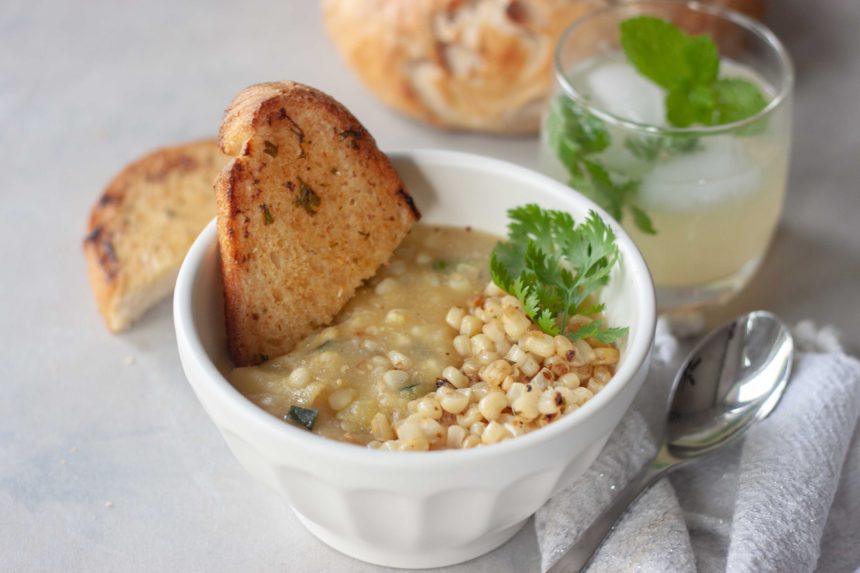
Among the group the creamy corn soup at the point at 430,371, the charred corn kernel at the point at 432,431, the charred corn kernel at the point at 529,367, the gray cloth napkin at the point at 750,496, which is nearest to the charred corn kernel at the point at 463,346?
the creamy corn soup at the point at 430,371

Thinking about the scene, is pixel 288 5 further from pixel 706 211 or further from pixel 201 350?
pixel 201 350

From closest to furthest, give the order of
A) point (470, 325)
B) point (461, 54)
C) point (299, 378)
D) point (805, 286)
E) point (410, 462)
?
point (410, 462)
point (299, 378)
point (470, 325)
point (805, 286)
point (461, 54)

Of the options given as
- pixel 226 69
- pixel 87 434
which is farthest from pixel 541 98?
pixel 87 434

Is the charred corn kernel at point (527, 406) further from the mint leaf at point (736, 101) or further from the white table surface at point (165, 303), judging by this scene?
the mint leaf at point (736, 101)

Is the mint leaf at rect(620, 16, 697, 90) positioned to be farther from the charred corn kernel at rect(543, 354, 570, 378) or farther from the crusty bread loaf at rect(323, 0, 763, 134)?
the charred corn kernel at rect(543, 354, 570, 378)

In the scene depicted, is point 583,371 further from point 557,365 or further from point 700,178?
point 700,178

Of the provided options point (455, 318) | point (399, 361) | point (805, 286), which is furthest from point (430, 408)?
point (805, 286)

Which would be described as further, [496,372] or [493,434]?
[496,372]

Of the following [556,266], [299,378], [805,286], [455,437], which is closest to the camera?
[455,437]

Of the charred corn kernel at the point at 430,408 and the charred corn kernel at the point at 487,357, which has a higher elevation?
the charred corn kernel at the point at 430,408
